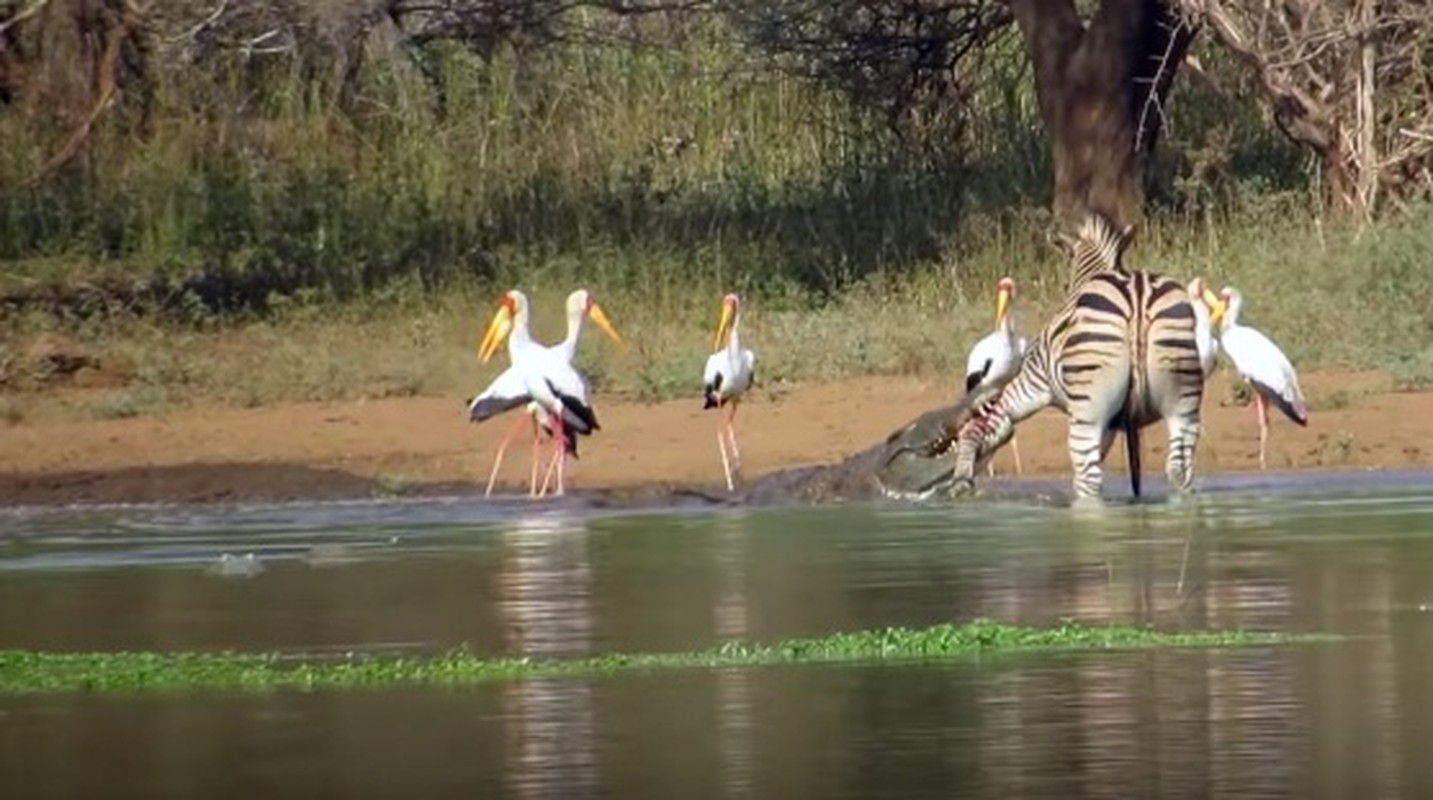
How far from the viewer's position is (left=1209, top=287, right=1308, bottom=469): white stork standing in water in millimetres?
16672

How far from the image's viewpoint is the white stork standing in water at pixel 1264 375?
16.7 meters

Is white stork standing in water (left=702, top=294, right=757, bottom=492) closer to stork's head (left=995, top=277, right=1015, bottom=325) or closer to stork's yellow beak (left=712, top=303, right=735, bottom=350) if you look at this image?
stork's yellow beak (left=712, top=303, right=735, bottom=350)

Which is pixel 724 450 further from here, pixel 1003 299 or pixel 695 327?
pixel 695 327

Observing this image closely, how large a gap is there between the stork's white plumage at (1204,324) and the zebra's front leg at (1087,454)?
0.63 metres

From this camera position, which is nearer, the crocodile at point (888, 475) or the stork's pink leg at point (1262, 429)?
the crocodile at point (888, 475)

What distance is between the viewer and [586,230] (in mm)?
22875

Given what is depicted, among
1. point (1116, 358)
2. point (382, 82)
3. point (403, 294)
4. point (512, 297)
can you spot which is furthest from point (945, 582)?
point (382, 82)

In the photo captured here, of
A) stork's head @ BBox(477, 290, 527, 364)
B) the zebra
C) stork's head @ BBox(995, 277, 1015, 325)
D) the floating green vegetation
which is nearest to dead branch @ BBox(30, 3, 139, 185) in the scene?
stork's head @ BBox(477, 290, 527, 364)

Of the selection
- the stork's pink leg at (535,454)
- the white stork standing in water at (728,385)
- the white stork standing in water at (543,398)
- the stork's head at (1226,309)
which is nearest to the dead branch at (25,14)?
the white stork standing in water at (543,398)

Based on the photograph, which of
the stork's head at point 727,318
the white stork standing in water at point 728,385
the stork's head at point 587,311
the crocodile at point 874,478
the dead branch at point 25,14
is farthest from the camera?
the dead branch at point 25,14

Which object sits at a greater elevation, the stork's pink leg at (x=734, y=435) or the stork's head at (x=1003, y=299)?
the stork's head at (x=1003, y=299)

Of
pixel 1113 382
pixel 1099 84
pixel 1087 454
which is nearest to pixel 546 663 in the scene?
pixel 1087 454

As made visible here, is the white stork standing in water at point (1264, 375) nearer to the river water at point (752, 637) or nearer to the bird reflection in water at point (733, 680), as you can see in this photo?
the river water at point (752, 637)

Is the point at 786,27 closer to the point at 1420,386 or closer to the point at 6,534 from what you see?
the point at 1420,386
